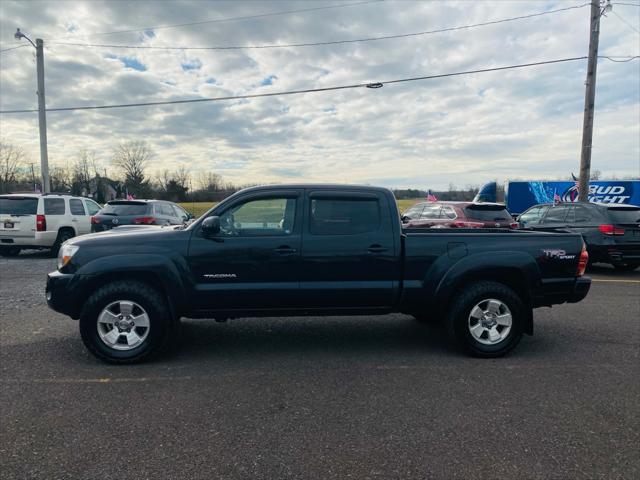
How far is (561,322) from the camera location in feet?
19.4

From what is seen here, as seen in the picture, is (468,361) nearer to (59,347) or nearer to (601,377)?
(601,377)

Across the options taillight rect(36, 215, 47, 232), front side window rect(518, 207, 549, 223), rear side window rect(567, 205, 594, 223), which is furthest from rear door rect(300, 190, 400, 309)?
taillight rect(36, 215, 47, 232)

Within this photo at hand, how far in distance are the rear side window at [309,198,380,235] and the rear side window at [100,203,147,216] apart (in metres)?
9.04

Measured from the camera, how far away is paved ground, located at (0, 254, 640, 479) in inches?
106

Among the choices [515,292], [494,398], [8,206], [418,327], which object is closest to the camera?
[494,398]

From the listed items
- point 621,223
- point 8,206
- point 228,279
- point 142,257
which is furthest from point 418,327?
point 8,206

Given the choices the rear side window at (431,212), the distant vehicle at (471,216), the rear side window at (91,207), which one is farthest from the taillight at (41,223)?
the rear side window at (431,212)

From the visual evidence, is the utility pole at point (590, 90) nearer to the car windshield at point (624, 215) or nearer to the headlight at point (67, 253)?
the car windshield at point (624, 215)

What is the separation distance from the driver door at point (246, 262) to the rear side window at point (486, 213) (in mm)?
8041

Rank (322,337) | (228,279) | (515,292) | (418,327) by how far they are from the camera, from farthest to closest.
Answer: (418,327) → (322,337) → (515,292) → (228,279)

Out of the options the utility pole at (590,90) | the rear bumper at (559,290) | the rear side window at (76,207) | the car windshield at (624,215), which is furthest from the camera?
the utility pole at (590,90)

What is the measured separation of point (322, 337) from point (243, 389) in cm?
163

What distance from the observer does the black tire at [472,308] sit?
451cm

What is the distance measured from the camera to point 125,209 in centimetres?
1219
